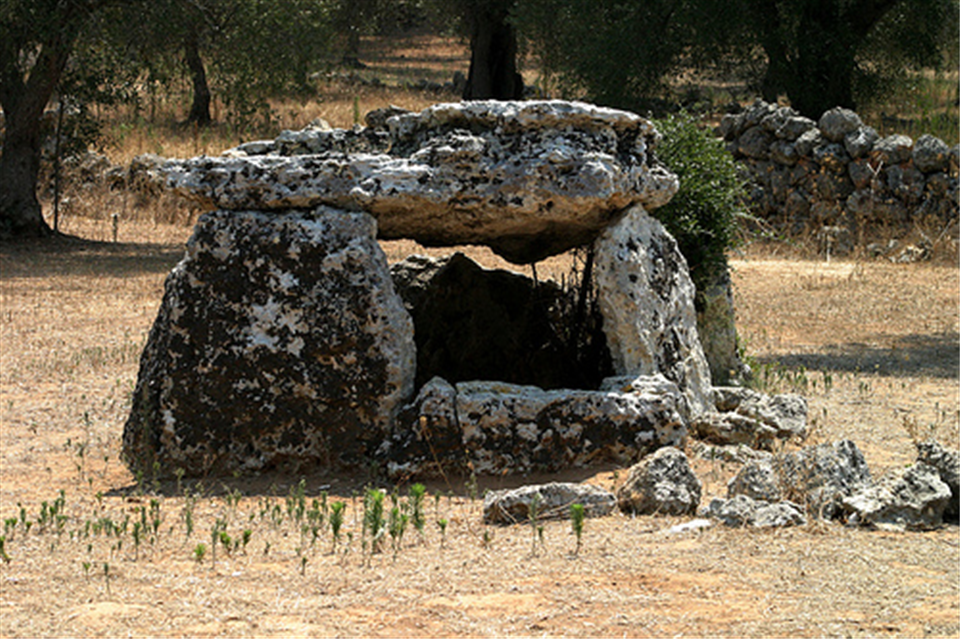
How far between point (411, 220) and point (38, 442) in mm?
2918

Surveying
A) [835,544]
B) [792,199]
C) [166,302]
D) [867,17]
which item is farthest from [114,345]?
[867,17]

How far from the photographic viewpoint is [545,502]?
544 centimetres

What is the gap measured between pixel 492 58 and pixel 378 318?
24201 mm

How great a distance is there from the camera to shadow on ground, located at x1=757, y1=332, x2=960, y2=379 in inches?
382

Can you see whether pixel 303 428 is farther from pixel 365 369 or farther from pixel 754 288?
pixel 754 288

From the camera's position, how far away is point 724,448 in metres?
6.82

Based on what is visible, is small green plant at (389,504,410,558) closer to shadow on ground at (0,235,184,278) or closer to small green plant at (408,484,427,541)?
small green plant at (408,484,427,541)

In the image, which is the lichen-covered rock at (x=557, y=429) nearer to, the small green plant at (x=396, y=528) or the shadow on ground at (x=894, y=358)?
the small green plant at (x=396, y=528)

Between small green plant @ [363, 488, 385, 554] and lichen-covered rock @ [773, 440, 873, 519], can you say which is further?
lichen-covered rock @ [773, 440, 873, 519]

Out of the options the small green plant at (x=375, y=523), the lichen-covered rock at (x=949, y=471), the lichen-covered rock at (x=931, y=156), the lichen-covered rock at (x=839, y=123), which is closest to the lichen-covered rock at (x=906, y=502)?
the lichen-covered rock at (x=949, y=471)

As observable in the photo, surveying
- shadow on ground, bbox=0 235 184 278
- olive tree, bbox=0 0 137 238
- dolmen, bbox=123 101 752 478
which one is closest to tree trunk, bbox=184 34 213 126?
olive tree, bbox=0 0 137 238

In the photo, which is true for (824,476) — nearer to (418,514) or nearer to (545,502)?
(545,502)

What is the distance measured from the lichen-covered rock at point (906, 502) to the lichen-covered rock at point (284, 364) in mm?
2695

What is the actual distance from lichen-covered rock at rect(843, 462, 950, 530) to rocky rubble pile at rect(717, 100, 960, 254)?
41.1ft
